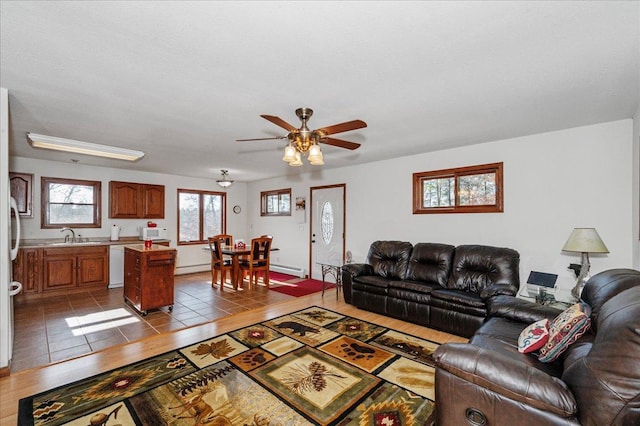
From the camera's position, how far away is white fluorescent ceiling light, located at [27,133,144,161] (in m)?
3.82

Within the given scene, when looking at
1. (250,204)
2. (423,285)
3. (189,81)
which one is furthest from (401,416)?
(250,204)

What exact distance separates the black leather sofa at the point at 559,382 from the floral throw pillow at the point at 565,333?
0.05 metres

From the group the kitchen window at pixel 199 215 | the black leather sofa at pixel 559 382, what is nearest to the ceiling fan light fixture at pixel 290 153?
the black leather sofa at pixel 559 382

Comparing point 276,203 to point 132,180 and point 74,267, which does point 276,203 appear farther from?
point 74,267

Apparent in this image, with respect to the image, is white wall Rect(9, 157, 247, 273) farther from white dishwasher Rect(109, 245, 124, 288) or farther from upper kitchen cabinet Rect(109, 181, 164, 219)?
white dishwasher Rect(109, 245, 124, 288)

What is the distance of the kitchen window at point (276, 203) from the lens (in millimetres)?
7314

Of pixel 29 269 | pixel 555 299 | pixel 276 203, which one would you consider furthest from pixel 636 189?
pixel 29 269

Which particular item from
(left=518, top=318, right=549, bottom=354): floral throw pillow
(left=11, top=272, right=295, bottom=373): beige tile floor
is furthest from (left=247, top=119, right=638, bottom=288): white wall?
(left=11, top=272, right=295, bottom=373): beige tile floor

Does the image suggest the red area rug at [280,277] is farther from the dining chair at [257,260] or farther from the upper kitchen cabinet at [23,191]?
the upper kitchen cabinet at [23,191]

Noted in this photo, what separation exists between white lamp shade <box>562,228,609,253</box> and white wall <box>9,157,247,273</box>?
6.87 meters

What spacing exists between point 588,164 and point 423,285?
236 centimetres

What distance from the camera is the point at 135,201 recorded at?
6.45 m

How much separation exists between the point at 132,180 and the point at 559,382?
7449 mm

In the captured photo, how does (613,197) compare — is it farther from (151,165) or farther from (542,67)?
(151,165)
